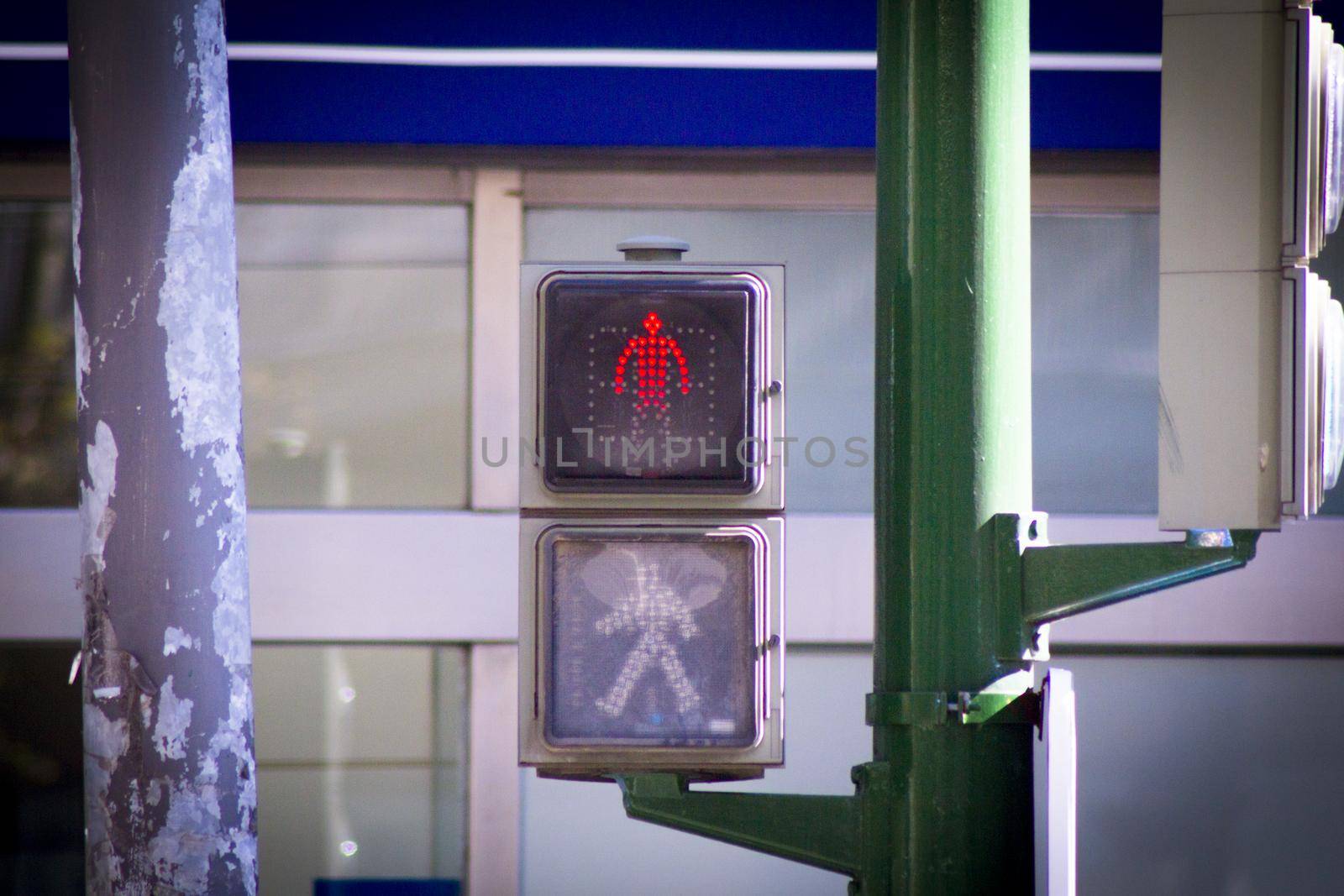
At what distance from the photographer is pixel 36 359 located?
195 inches

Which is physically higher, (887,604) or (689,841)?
(887,604)

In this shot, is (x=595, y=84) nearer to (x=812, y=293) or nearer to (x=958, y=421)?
(x=812, y=293)

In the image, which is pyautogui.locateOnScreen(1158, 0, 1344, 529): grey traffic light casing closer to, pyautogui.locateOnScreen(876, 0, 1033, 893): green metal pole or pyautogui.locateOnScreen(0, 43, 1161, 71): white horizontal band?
pyautogui.locateOnScreen(876, 0, 1033, 893): green metal pole

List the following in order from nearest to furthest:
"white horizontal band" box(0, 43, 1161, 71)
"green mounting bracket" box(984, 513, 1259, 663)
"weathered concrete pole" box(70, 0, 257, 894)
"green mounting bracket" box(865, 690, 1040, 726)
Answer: "green mounting bracket" box(984, 513, 1259, 663), "green mounting bracket" box(865, 690, 1040, 726), "weathered concrete pole" box(70, 0, 257, 894), "white horizontal band" box(0, 43, 1161, 71)

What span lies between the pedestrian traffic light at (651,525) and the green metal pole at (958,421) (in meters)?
0.20

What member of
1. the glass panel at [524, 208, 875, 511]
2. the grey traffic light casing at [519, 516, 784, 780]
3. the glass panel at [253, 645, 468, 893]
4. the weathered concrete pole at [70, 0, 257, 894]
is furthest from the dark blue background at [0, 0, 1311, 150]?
the grey traffic light casing at [519, 516, 784, 780]

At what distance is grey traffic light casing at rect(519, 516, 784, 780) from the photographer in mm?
2090

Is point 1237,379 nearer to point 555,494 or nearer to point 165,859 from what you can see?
point 555,494

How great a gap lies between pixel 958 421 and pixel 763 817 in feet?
2.18

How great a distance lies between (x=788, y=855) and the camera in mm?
2158

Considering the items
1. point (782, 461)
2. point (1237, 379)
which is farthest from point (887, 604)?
point (1237, 379)

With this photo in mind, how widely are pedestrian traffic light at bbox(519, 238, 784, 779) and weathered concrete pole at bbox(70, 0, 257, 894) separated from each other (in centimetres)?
52

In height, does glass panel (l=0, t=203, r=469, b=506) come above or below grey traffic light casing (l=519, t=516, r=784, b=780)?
above

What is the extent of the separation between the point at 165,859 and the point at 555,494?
32.7 inches
